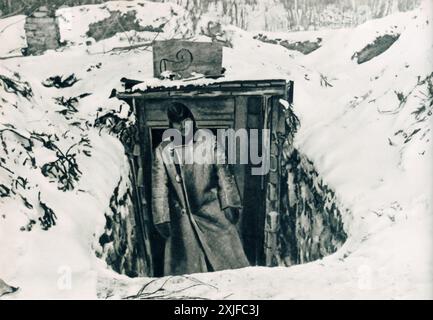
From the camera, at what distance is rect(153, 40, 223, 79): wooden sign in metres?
4.39

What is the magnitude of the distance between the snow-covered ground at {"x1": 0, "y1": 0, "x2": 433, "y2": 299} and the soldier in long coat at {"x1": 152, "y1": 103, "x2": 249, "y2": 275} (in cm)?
43

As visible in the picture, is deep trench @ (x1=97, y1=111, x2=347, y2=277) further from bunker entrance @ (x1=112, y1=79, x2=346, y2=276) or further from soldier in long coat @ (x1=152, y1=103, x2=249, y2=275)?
soldier in long coat @ (x1=152, y1=103, x2=249, y2=275)

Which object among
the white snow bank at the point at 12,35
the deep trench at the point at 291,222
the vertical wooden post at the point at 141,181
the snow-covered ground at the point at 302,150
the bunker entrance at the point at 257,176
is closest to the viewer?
the snow-covered ground at the point at 302,150

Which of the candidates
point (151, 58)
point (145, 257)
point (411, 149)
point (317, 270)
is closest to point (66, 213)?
point (145, 257)

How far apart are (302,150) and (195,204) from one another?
107 centimetres

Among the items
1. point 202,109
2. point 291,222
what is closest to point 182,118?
point 202,109

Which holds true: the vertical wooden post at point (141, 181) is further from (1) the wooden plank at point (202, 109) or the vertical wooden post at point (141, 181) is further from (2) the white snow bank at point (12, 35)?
(2) the white snow bank at point (12, 35)

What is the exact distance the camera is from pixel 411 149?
400 centimetres

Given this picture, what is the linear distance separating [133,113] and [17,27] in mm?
1181

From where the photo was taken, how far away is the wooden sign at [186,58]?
173 inches

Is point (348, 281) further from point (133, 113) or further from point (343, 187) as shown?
point (133, 113)

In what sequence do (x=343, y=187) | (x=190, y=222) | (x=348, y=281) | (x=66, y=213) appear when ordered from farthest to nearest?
(x=190, y=222)
(x=343, y=187)
(x=66, y=213)
(x=348, y=281)

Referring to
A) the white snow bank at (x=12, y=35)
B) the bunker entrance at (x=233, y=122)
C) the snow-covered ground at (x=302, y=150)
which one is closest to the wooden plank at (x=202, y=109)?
the bunker entrance at (x=233, y=122)

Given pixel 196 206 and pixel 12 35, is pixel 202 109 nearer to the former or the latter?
pixel 196 206
